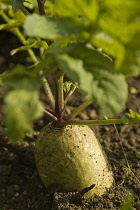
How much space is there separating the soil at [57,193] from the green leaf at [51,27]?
757mm

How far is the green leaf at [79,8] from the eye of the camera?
3.10 feet

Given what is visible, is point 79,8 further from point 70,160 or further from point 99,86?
point 70,160

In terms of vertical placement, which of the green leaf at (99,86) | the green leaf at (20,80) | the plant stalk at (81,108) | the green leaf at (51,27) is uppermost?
the green leaf at (51,27)

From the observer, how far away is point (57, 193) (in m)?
1.52

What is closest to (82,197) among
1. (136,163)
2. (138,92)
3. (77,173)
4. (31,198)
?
(77,173)

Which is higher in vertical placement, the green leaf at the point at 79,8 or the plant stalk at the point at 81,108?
the green leaf at the point at 79,8

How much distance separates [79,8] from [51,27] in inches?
3.5

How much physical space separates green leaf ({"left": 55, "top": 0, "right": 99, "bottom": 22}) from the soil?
2.59 feet

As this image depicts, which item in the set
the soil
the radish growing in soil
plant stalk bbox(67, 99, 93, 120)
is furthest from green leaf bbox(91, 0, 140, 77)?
the soil

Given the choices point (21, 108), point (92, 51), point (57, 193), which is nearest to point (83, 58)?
point (92, 51)

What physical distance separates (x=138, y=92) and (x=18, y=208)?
1.23 metres

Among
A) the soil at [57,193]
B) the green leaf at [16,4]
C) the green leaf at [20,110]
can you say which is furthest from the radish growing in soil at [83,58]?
the soil at [57,193]

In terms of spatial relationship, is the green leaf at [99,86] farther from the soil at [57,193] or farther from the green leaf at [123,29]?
the soil at [57,193]

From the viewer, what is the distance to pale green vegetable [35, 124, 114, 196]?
1486 millimetres
